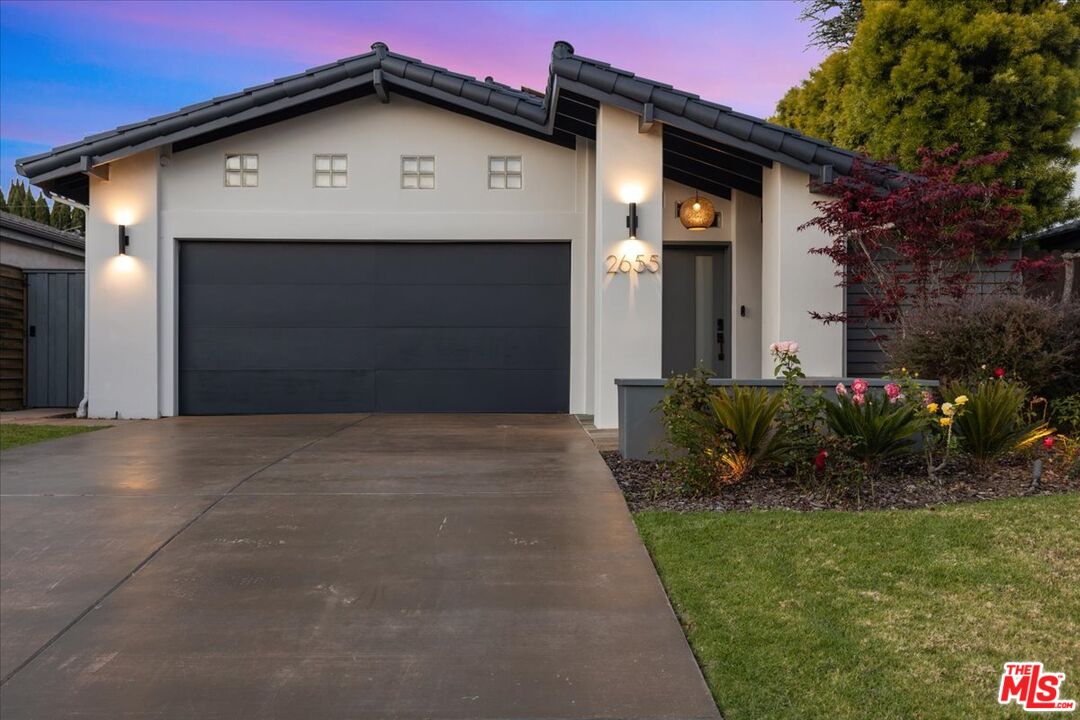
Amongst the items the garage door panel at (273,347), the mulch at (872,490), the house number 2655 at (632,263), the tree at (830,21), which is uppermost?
the tree at (830,21)

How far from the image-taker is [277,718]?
121 inches

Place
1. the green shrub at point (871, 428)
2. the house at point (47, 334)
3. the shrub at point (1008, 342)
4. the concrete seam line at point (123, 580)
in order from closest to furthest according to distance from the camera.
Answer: the concrete seam line at point (123, 580), the green shrub at point (871, 428), the shrub at point (1008, 342), the house at point (47, 334)

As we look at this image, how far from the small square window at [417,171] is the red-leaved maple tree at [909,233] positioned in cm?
547

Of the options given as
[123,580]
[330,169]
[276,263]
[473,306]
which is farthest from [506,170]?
[123,580]

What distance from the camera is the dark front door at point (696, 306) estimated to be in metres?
12.1

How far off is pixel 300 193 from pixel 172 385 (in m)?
3.39

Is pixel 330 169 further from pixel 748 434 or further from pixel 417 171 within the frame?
pixel 748 434

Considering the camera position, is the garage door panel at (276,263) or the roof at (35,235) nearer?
the garage door panel at (276,263)

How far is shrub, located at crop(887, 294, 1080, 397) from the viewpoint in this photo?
6793mm

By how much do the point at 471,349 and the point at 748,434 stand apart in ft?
21.9

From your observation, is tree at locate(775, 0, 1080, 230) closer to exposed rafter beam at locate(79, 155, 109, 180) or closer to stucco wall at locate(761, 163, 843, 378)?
stucco wall at locate(761, 163, 843, 378)

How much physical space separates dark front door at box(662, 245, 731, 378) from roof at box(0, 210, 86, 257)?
10.5 m

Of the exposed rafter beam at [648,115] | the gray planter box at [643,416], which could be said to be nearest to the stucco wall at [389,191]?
the exposed rafter beam at [648,115]

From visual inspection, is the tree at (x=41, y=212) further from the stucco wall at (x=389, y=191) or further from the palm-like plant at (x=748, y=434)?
the palm-like plant at (x=748, y=434)
